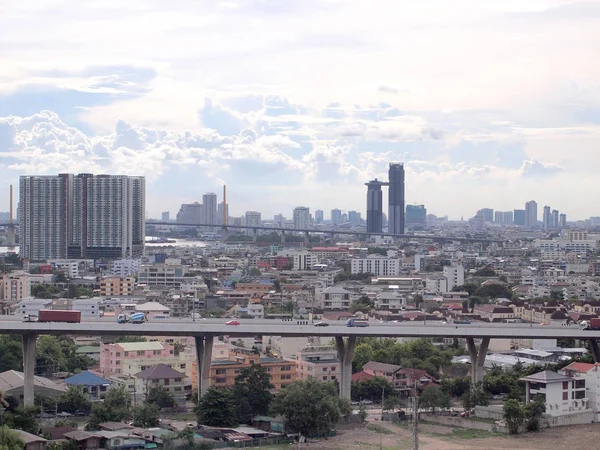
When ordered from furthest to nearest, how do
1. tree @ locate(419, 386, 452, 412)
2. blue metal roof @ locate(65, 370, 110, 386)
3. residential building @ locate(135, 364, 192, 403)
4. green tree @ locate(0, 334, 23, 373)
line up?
green tree @ locate(0, 334, 23, 373) < blue metal roof @ locate(65, 370, 110, 386) < residential building @ locate(135, 364, 192, 403) < tree @ locate(419, 386, 452, 412)

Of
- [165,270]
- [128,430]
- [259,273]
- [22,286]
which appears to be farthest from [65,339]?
[259,273]

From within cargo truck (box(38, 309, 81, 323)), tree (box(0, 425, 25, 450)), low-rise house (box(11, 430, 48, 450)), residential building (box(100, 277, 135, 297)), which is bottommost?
low-rise house (box(11, 430, 48, 450))

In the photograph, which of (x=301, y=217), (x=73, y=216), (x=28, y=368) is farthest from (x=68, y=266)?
(x=301, y=217)

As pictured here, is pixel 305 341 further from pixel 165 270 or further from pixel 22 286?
pixel 165 270

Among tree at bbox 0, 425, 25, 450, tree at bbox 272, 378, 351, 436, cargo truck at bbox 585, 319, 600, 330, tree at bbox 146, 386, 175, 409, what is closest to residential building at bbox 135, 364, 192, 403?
tree at bbox 146, 386, 175, 409

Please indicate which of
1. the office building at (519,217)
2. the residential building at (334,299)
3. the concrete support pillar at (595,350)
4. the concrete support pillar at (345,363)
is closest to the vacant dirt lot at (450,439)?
the concrete support pillar at (345,363)

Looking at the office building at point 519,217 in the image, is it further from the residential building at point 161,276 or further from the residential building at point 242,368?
the residential building at point 242,368

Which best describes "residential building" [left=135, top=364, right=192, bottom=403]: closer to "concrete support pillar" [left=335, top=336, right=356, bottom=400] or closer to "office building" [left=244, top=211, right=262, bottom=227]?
"concrete support pillar" [left=335, top=336, right=356, bottom=400]

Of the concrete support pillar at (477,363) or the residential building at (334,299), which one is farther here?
the residential building at (334,299)
